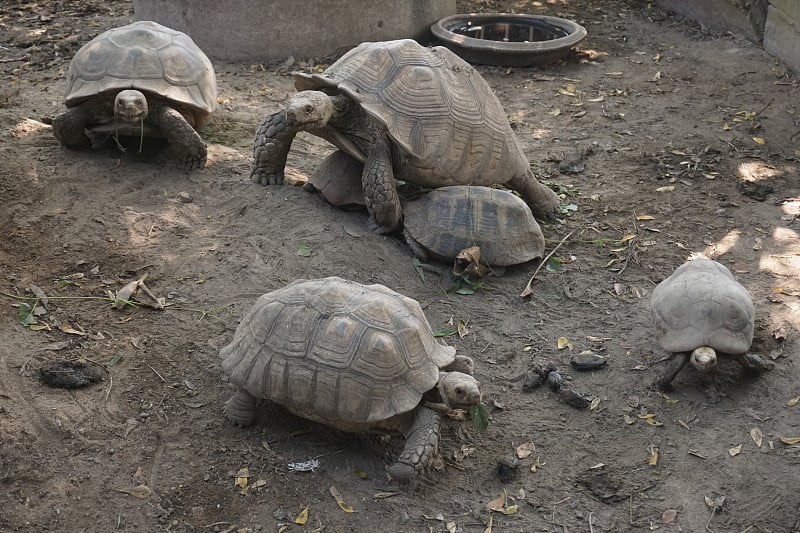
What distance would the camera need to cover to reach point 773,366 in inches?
165

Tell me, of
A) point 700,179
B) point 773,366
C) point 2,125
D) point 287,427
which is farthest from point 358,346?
point 2,125

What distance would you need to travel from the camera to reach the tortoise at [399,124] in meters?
5.22

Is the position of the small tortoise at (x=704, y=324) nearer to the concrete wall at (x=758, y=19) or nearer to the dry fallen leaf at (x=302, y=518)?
the dry fallen leaf at (x=302, y=518)

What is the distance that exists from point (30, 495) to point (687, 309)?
9.89 feet

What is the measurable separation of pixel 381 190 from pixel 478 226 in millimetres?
637

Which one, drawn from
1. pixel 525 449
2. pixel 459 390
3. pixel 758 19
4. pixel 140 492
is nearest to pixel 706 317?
pixel 525 449

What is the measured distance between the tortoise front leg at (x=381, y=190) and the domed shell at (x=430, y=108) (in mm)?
138

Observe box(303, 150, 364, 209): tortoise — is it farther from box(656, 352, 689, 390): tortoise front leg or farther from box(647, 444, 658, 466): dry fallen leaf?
box(647, 444, 658, 466): dry fallen leaf

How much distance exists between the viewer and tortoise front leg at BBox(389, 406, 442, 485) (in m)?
3.44

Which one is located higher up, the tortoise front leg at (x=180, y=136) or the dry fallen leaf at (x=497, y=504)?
the tortoise front leg at (x=180, y=136)

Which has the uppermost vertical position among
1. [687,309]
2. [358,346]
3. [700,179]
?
[358,346]

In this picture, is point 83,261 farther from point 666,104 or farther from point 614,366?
point 666,104

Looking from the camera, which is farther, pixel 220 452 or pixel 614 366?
pixel 614 366

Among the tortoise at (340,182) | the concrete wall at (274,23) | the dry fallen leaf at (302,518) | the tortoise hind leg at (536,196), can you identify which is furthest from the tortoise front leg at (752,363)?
the concrete wall at (274,23)
